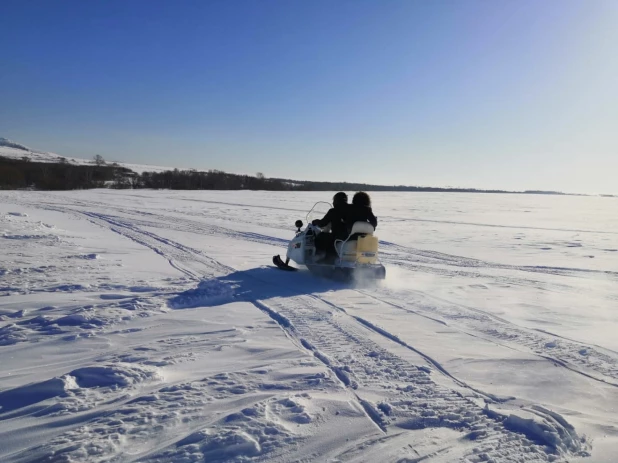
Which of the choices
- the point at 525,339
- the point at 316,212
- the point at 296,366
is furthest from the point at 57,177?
the point at 525,339

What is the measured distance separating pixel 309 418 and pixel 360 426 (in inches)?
13.1

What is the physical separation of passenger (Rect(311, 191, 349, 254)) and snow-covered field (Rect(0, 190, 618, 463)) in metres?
0.76

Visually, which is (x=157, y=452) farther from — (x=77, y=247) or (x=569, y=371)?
(x=77, y=247)

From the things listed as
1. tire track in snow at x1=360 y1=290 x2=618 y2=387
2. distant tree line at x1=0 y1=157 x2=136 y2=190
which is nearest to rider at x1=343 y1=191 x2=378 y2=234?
tire track in snow at x1=360 y1=290 x2=618 y2=387

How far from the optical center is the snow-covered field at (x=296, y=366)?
8.45 feet

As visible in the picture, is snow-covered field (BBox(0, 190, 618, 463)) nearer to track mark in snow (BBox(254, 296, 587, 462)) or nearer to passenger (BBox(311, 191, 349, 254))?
track mark in snow (BBox(254, 296, 587, 462))

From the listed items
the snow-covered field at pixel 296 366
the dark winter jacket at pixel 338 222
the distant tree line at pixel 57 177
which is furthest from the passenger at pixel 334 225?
the distant tree line at pixel 57 177

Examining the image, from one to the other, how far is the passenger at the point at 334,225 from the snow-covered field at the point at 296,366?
762 millimetres

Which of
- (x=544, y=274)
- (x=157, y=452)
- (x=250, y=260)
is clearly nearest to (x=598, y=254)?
(x=544, y=274)

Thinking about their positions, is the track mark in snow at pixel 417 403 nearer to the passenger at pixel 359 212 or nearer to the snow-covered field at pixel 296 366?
the snow-covered field at pixel 296 366

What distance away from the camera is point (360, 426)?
279 cm

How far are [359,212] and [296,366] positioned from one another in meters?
4.35

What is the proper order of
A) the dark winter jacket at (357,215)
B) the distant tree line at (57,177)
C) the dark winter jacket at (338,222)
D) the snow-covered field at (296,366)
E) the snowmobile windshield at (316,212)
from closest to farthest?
1. the snow-covered field at (296,366)
2. the dark winter jacket at (357,215)
3. the dark winter jacket at (338,222)
4. the snowmobile windshield at (316,212)
5. the distant tree line at (57,177)

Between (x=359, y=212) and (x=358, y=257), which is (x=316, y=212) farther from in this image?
(x=358, y=257)
